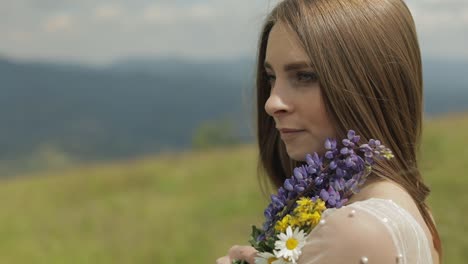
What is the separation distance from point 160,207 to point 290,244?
1006 cm

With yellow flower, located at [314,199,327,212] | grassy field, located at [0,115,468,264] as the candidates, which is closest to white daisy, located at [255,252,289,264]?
yellow flower, located at [314,199,327,212]

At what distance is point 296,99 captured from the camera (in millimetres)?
2172

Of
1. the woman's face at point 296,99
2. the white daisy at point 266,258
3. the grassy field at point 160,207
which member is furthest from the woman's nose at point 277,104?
the grassy field at point 160,207

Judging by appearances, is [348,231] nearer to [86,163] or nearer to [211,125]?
[86,163]

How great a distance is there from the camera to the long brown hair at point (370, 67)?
2.12 m

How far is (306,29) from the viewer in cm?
214

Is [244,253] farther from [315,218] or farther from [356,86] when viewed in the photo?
[356,86]

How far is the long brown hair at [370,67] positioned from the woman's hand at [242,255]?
599mm

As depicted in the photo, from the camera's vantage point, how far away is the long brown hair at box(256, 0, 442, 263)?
2.12 meters

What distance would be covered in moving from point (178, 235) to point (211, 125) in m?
70.5

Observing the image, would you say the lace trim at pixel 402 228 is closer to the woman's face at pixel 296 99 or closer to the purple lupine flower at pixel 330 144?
the purple lupine flower at pixel 330 144

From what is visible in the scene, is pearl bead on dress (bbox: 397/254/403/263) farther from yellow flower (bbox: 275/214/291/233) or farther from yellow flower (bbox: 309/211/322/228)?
yellow flower (bbox: 275/214/291/233)

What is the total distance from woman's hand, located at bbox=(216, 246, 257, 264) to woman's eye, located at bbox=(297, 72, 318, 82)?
28.5 inches

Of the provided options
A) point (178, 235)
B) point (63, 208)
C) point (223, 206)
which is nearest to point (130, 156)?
point (63, 208)
